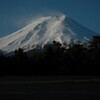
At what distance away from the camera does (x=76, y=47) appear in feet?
289

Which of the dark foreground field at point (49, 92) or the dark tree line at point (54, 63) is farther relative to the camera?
the dark tree line at point (54, 63)

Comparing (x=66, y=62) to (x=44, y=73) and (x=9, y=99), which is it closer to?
(x=44, y=73)

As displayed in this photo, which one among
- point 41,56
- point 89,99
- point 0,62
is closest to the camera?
point 89,99

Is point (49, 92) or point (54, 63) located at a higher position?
point (54, 63)

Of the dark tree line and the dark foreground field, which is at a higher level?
the dark tree line

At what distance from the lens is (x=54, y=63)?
8088 cm

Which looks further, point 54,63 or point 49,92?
point 54,63

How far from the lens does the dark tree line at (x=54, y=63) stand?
256 ft

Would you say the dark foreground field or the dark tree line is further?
the dark tree line

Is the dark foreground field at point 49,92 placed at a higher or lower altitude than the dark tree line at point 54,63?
lower

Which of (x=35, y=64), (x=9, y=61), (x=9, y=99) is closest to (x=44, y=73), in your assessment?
(x=35, y=64)

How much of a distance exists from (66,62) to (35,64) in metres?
7.69

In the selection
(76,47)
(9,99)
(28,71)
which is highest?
(76,47)

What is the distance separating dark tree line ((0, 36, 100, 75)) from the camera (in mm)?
78000
